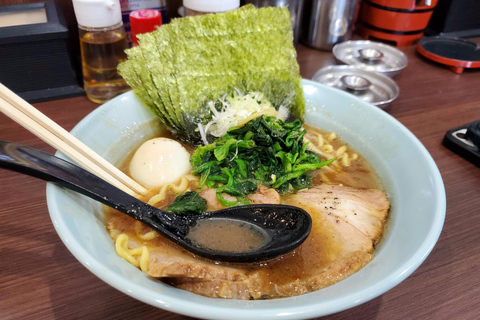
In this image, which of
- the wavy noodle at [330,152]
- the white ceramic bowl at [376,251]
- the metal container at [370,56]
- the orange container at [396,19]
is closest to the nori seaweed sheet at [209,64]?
the white ceramic bowl at [376,251]

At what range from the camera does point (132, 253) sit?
44.9 inches

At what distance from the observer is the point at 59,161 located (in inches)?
42.9

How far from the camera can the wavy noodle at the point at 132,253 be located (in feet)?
3.57

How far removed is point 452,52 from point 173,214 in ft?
9.83

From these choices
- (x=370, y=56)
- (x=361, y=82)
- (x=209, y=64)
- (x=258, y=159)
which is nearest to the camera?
(x=258, y=159)

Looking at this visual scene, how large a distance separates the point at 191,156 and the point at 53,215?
0.82 meters

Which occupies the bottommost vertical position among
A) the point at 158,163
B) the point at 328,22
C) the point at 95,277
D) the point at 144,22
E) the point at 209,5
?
the point at 95,277

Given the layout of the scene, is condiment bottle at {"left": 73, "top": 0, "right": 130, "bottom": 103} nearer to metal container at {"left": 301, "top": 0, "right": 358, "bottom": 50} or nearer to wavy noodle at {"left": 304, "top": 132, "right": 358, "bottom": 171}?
wavy noodle at {"left": 304, "top": 132, "right": 358, "bottom": 171}

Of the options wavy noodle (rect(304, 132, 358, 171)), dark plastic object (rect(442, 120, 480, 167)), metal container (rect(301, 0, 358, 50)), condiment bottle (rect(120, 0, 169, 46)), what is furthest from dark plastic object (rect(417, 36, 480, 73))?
condiment bottle (rect(120, 0, 169, 46))

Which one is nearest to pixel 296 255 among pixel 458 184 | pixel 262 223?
pixel 262 223

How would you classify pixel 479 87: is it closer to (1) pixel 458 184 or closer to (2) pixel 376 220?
(1) pixel 458 184

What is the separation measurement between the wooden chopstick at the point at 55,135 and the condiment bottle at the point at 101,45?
0.94 m

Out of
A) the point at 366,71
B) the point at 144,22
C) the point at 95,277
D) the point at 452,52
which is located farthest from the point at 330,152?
the point at 452,52

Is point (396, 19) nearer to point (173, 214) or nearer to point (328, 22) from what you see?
point (328, 22)
